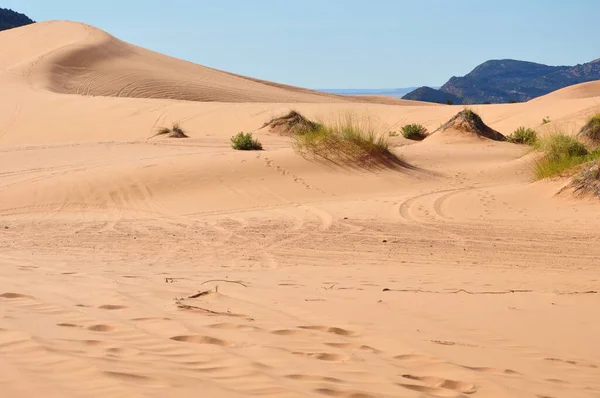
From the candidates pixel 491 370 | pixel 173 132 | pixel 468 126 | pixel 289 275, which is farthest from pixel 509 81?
pixel 491 370

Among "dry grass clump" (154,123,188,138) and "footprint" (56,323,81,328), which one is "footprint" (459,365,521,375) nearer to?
"footprint" (56,323,81,328)

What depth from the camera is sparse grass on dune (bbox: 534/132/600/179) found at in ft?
47.0

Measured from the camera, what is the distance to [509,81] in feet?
393

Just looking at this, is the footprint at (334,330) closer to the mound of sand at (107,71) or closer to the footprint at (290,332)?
the footprint at (290,332)

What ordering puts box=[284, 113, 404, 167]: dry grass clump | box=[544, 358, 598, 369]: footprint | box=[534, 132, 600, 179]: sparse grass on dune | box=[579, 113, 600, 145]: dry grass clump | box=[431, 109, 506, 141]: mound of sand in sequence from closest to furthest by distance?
box=[544, 358, 598, 369]: footprint < box=[534, 132, 600, 179]: sparse grass on dune < box=[284, 113, 404, 167]: dry grass clump < box=[579, 113, 600, 145]: dry grass clump < box=[431, 109, 506, 141]: mound of sand

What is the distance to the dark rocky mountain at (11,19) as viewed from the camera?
99250mm

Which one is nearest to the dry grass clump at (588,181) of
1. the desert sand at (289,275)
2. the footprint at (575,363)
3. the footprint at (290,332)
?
the desert sand at (289,275)

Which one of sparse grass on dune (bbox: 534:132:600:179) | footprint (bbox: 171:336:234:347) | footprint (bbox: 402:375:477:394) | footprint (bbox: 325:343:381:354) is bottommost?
footprint (bbox: 402:375:477:394)

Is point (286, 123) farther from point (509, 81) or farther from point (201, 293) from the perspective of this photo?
point (509, 81)

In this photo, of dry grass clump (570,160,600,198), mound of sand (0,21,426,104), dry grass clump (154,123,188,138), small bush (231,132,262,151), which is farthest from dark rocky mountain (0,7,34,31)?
dry grass clump (570,160,600,198)

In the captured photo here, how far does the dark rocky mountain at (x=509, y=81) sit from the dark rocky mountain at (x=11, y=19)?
5318cm

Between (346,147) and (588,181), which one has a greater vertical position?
(346,147)

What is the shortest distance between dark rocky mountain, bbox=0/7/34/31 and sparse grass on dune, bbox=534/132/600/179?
9353 centimetres

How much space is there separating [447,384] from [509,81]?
12176 centimetres
